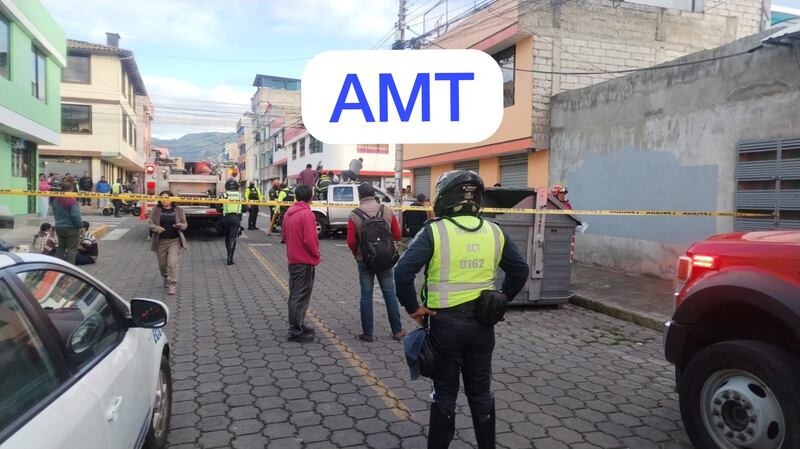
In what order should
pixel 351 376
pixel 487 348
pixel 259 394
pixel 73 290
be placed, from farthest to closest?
pixel 351 376
pixel 259 394
pixel 487 348
pixel 73 290

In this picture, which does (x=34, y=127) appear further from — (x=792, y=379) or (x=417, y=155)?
(x=792, y=379)

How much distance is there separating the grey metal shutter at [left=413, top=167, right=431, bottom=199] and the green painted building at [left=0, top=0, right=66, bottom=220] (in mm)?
12801

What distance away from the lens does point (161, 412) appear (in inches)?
134

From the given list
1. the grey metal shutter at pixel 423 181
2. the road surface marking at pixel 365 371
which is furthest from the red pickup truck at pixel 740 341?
the grey metal shutter at pixel 423 181

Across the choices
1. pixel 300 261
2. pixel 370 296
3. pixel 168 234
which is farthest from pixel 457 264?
pixel 168 234

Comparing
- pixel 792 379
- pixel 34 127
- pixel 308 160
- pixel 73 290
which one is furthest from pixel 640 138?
pixel 308 160

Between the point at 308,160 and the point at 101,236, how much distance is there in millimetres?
26378

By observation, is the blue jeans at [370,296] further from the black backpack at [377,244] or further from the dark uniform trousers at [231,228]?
the dark uniform trousers at [231,228]

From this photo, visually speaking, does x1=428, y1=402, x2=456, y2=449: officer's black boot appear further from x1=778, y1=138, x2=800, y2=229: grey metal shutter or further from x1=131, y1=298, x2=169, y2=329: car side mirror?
x1=778, y1=138, x2=800, y2=229: grey metal shutter

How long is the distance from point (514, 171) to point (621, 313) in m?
7.56

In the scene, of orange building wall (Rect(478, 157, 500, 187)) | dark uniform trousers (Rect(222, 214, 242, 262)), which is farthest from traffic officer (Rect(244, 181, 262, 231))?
orange building wall (Rect(478, 157, 500, 187))

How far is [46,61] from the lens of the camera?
1909 centimetres

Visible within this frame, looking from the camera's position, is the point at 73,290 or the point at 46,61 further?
the point at 46,61

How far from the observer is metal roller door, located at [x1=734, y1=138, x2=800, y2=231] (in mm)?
7344
